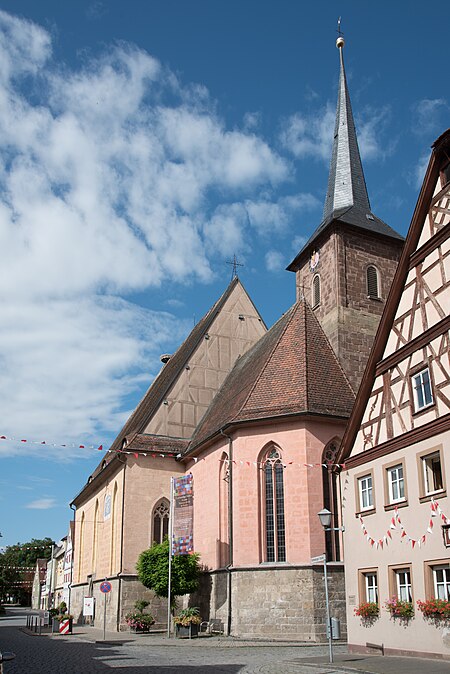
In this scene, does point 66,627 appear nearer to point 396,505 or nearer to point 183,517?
point 183,517

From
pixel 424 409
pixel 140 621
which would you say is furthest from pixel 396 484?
pixel 140 621

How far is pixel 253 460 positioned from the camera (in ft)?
79.7

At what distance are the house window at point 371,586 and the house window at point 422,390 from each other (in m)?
4.48

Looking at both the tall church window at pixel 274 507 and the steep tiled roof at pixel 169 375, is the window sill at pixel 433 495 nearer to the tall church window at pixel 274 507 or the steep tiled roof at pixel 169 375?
the tall church window at pixel 274 507

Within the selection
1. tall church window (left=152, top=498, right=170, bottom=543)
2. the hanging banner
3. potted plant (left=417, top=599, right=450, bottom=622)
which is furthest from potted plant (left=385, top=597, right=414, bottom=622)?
tall church window (left=152, top=498, right=170, bottom=543)

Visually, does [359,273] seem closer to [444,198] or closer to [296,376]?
[296,376]

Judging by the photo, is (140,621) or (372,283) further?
(372,283)

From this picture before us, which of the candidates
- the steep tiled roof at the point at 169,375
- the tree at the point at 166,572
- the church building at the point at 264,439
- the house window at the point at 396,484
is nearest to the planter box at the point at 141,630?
the church building at the point at 264,439

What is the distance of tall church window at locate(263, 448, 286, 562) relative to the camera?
23.0 meters

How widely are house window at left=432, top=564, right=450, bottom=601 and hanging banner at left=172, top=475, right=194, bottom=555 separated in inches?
486

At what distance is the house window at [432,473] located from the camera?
15406 millimetres

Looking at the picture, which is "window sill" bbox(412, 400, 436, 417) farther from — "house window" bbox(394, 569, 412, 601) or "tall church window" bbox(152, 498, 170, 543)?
"tall church window" bbox(152, 498, 170, 543)

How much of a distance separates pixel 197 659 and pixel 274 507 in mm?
8174

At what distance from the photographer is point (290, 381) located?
987 inches
